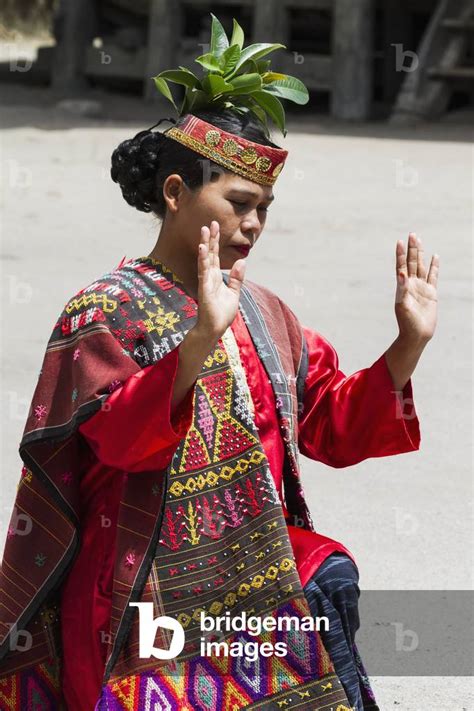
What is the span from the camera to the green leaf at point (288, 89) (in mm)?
3044

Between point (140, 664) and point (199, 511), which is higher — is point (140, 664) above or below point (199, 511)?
below

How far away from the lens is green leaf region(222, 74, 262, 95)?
2.95 meters

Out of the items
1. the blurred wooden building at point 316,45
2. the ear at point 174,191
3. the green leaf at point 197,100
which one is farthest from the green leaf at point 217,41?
the blurred wooden building at point 316,45

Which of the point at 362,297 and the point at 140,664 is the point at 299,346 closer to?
the point at 140,664

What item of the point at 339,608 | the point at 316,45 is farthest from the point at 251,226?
the point at 316,45

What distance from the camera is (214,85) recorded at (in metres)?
2.93

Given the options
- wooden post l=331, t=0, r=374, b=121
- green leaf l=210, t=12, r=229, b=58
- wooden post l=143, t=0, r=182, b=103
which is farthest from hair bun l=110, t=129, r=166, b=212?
wooden post l=143, t=0, r=182, b=103

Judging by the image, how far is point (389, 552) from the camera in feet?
15.2

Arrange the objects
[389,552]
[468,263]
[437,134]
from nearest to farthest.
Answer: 1. [389,552]
2. [468,263]
3. [437,134]

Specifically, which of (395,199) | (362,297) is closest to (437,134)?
(395,199)

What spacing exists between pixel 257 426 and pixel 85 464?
14.4 inches

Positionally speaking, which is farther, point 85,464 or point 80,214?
point 80,214

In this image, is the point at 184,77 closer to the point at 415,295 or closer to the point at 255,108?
the point at 255,108

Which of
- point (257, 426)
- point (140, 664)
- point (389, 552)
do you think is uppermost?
point (257, 426)
